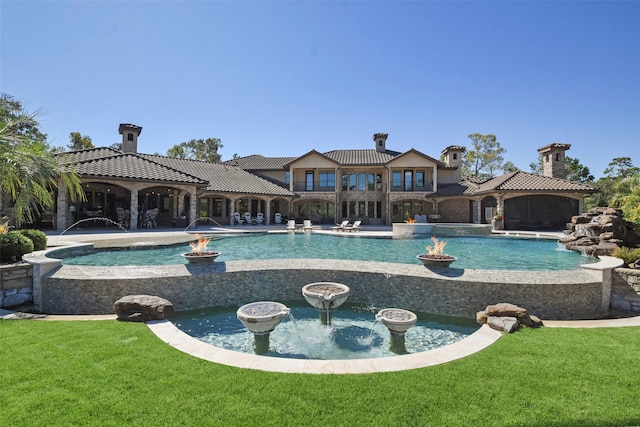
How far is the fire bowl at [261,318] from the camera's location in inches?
192

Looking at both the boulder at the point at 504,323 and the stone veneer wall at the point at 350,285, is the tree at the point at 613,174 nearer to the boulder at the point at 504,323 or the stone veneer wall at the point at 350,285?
the stone veneer wall at the point at 350,285

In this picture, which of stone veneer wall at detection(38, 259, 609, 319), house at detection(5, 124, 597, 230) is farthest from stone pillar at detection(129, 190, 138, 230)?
stone veneer wall at detection(38, 259, 609, 319)

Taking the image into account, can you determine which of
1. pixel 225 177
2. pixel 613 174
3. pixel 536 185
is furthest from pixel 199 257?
pixel 613 174

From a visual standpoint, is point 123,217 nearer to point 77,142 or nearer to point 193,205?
point 193,205

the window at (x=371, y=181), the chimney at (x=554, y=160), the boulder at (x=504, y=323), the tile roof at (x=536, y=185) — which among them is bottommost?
the boulder at (x=504, y=323)

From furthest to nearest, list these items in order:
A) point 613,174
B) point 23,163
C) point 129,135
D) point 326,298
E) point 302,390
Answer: point 613,174 → point 129,135 → point 23,163 → point 326,298 → point 302,390

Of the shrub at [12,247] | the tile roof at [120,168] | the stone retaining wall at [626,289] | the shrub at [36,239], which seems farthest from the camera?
the tile roof at [120,168]

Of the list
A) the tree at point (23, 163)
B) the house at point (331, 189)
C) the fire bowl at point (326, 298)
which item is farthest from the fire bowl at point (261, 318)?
the house at point (331, 189)

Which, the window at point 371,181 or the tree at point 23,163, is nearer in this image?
the tree at point 23,163

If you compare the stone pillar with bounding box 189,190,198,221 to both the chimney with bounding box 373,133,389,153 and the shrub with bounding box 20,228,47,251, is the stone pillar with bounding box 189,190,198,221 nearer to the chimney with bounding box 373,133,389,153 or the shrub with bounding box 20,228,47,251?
the shrub with bounding box 20,228,47,251

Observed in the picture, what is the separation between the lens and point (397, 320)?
502 centimetres

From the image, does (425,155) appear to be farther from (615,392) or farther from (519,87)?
(615,392)

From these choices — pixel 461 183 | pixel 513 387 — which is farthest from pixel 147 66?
pixel 461 183

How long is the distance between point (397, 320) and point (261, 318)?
2181mm
